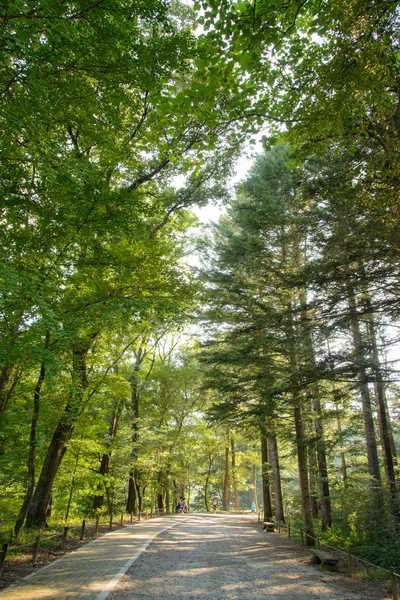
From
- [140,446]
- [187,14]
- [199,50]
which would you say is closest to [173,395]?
[140,446]

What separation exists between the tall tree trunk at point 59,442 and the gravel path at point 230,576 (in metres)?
4.39

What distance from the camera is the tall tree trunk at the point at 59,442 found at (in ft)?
36.6

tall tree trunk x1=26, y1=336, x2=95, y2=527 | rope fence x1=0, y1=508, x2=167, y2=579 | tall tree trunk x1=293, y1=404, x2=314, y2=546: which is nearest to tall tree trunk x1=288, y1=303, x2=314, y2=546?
tall tree trunk x1=293, y1=404, x2=314, y2=546

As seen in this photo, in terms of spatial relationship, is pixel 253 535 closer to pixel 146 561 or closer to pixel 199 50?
pixel 146 561

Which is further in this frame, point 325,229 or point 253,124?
point 325,229

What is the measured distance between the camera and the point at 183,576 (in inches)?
292

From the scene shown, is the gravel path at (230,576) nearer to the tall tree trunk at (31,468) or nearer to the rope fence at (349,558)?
the rope fence at (349,558)

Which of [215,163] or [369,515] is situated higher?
[215,163]

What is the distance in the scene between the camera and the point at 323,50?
4.52 metres

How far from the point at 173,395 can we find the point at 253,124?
23.2 meters

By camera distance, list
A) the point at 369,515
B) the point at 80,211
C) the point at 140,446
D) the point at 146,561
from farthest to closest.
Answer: the point at 140,446, the point at 369,515, the point at 146,561, the point at 80,211

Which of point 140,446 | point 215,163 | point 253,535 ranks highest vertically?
point 215,163

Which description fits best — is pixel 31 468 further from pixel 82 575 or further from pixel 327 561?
pixel 327 561

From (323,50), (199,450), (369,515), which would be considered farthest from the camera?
(199,450)
